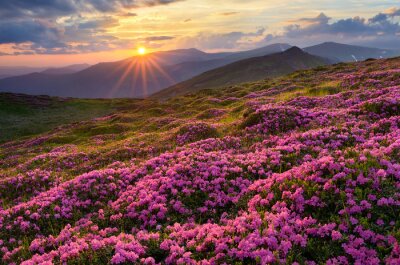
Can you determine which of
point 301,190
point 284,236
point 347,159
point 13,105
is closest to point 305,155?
point 347,159

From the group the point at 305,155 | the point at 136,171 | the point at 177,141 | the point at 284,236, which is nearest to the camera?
the point at 284,236

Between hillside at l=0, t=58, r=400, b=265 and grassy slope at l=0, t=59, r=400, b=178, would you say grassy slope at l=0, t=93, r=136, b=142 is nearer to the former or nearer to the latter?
grassy slope at l=0, t=59, r=400, b=178

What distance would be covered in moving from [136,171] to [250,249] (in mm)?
9733

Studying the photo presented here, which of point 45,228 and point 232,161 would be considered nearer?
point 45,228

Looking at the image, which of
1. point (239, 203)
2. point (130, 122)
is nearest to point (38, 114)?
point (130, 122)

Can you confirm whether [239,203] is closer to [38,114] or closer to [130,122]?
[130,122]

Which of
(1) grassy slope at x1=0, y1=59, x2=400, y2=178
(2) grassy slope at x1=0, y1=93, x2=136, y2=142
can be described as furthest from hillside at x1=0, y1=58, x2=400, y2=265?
(2) grassy slope at x1=0, y1=93, x2=136, y2=142

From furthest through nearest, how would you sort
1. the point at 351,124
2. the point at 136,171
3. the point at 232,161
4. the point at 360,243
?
1. the point at 351,124
2. the point at 136,171
3. the point at 232,161
4. the point at 360,243

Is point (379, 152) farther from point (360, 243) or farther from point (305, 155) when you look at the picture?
point (360, 243)

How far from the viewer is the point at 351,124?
1792cm

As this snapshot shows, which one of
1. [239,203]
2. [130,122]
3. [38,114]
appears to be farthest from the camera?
[38,114]

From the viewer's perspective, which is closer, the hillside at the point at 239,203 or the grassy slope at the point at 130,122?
the hillside at the point at 239,203

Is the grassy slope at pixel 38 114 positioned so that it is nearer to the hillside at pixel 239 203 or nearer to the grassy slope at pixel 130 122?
the grassy slope at pixel 130 122

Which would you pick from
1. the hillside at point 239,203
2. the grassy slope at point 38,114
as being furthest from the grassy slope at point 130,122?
the hillside at point 239,203
